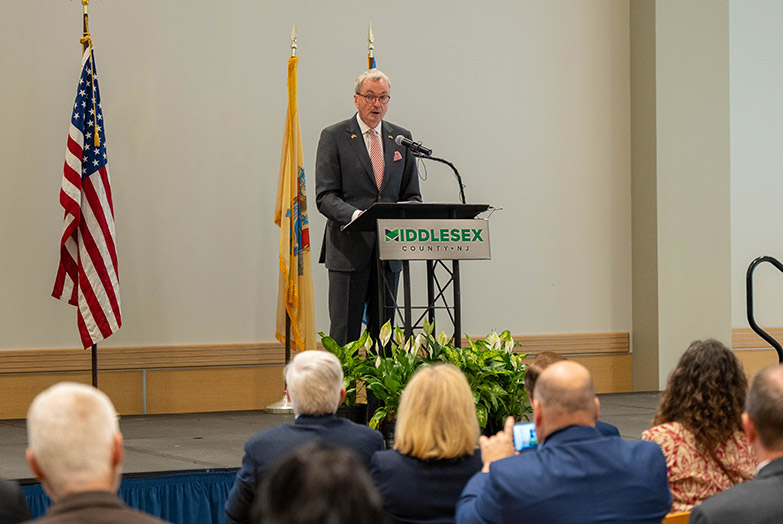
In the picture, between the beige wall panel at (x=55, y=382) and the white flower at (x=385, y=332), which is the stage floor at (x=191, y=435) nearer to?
the beige wall panel at (x=55, y=382)

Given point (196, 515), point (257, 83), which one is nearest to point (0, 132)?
point (257, 83)

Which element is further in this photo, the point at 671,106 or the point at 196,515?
the point at 671,106

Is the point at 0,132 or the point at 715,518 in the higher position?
the point at 0,132

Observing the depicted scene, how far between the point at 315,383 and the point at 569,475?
2.89 ft

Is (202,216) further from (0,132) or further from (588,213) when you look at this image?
(588,213)

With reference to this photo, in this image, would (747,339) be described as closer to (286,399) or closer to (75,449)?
(286,399)

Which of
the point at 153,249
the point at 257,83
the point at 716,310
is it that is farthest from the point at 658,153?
the point at 153,249

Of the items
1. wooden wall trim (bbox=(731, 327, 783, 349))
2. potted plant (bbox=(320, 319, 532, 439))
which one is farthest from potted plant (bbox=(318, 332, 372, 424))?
wooden wall trim (bbox=(731, 327, 783, 349))

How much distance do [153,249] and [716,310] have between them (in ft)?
14.1

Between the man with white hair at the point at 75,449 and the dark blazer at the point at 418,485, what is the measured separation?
97cm

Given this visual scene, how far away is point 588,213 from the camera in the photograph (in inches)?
297

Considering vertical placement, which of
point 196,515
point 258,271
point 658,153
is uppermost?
point 658,153

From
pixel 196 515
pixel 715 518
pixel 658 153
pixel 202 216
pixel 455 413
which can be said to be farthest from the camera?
pixel 658 153

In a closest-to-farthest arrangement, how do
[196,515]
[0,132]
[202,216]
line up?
1. [196,515]
2. [0,132]
3. [202,216]
